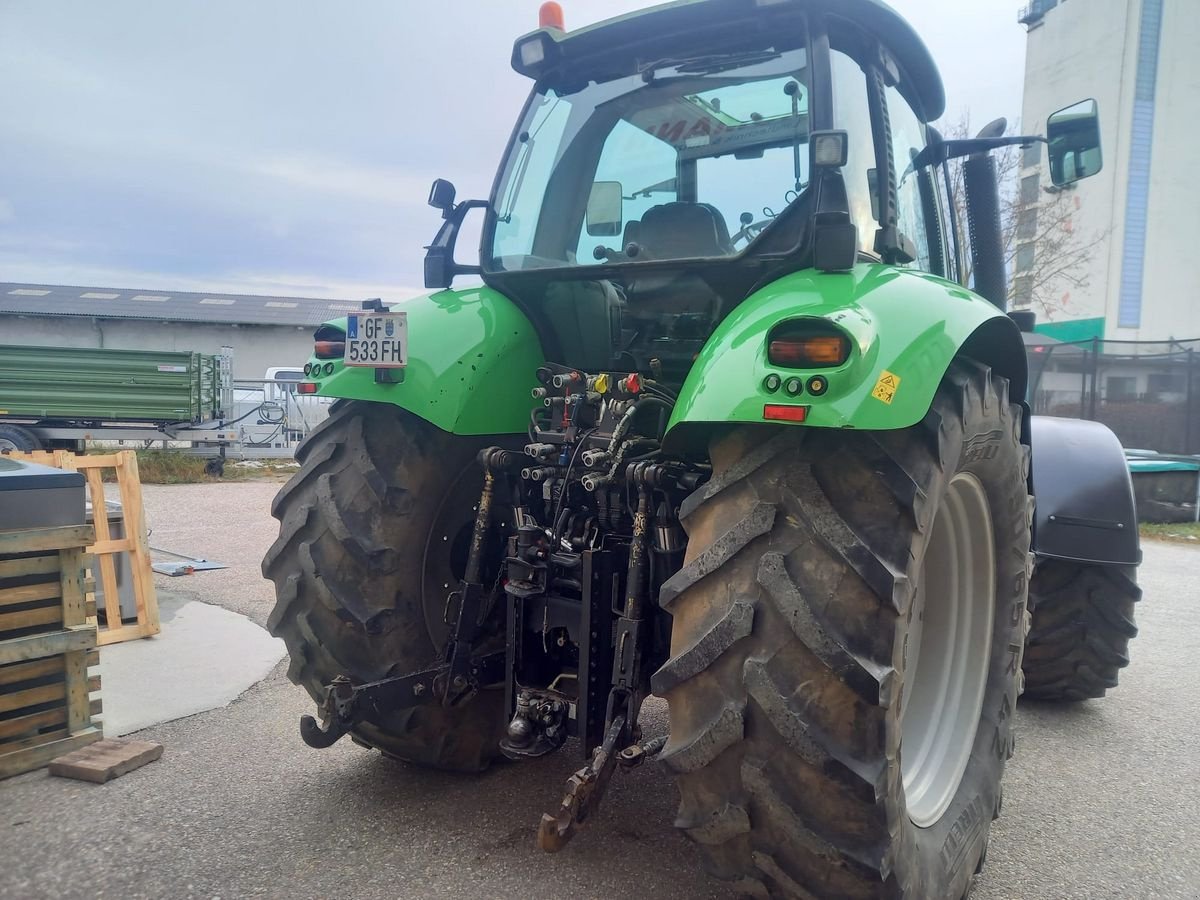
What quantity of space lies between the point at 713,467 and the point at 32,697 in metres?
3.00

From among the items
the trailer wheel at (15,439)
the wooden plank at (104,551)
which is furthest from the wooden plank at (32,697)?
the trailer wheel at (15,439)

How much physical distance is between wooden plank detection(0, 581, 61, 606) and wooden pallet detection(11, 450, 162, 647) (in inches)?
64.5

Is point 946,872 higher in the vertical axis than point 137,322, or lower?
lower

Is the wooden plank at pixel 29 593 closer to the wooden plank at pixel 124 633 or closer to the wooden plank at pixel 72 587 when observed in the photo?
the wooden plank at pixel 72 587

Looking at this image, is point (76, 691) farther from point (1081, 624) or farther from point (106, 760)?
point (1081, 624)

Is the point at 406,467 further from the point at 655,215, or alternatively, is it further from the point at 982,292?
the point at 982,292

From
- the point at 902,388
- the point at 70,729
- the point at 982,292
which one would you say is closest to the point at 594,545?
the point at 902,388

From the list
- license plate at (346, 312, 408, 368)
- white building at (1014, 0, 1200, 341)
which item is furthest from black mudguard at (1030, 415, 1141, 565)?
white building at (1014, 0, 1200, 341)

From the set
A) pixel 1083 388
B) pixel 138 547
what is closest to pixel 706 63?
pixel 138 547

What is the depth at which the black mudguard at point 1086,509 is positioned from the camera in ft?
13.0

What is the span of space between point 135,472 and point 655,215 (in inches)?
166

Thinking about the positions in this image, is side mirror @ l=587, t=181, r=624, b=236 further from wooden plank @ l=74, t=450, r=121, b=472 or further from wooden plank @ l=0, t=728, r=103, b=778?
wooden plank @ l=74, t=450, r=121, b=472

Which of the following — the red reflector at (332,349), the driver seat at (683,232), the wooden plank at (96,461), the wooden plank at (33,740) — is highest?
the driver seat at (683,232)

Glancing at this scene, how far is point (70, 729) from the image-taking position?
3.51 metres
